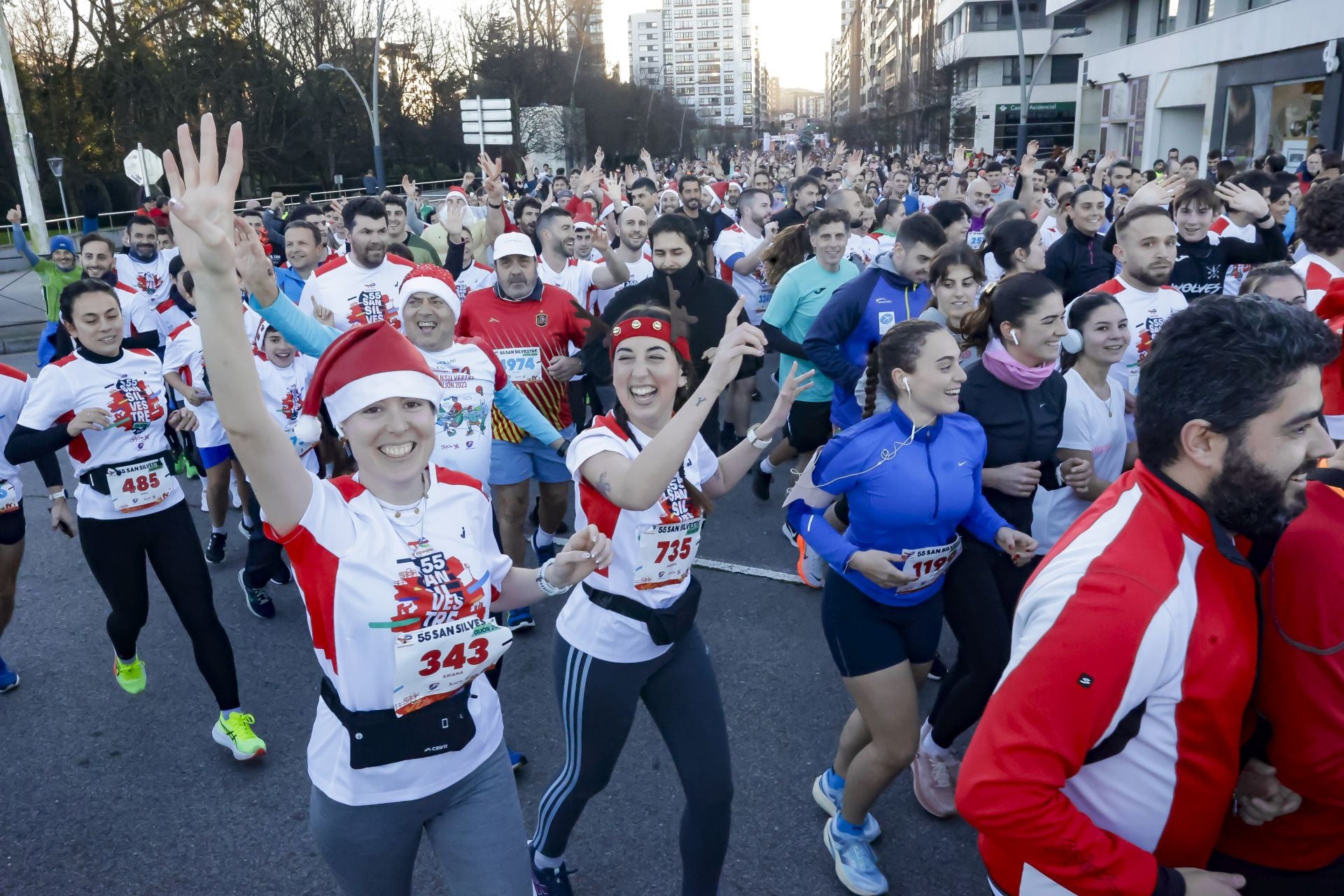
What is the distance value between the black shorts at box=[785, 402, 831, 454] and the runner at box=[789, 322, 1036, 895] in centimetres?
296

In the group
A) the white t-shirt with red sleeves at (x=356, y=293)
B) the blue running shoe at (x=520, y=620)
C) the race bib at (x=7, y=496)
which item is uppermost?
the white t-shirt with red sleeves at (x=356, y=293)

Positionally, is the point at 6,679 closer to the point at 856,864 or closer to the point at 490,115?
the point at 856,864

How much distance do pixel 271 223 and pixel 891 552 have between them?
11.9 m

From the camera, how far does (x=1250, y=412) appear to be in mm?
1728

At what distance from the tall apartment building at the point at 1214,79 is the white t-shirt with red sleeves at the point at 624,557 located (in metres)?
20.9

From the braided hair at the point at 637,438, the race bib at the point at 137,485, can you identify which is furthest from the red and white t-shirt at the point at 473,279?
the braided hair at the point at 637,438

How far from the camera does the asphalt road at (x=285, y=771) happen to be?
134 inches

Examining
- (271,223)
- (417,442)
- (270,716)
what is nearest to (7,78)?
(271,223)

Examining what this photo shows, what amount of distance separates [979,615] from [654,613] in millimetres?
1273

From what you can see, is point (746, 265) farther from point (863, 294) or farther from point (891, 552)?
point (891, 552)

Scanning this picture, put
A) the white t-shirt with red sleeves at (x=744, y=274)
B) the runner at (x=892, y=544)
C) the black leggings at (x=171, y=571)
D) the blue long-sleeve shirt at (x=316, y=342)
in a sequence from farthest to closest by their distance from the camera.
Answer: the white t-shirt with red sleeves at (x=744, y=274), the black leggings at (x=171, y=571), the blue long-sleeve shirt at (x=316, y=342), the runner at (x=892, y=544)

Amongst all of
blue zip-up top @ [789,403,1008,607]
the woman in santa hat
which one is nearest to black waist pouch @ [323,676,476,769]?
the woman in santa hat

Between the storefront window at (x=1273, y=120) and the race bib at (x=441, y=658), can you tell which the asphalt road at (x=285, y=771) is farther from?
the storefront window at (x=1273, y=120)

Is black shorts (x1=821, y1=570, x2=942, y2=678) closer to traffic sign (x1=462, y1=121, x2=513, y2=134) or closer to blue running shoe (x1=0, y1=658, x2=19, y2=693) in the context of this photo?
blue running shoe (x1=0, y1=658, x2=19, y2=693)
